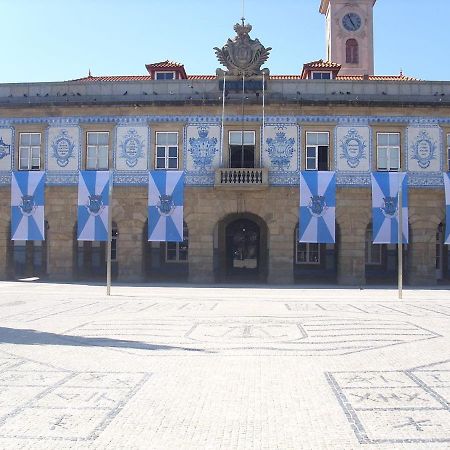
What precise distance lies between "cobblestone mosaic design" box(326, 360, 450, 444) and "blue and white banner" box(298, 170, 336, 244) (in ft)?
53.7

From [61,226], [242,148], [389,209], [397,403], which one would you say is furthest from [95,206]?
[397,403]

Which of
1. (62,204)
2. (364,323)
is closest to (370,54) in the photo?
(62,204)

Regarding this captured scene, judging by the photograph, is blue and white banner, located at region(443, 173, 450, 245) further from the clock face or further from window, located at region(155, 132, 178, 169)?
the clock face

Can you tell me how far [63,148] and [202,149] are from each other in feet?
21.1

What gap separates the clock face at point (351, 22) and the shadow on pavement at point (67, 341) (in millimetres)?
43864

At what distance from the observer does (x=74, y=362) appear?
8.46 meters

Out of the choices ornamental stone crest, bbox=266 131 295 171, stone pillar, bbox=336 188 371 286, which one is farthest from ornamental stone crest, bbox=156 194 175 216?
stone pillar, bbox=336 188 371 286

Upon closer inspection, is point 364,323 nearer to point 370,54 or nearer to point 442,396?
point 442,396

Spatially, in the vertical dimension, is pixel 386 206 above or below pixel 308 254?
above

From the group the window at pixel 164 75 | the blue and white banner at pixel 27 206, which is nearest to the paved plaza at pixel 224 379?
the blue and white banner at pixel 27 206

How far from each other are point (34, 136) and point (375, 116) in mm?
15559

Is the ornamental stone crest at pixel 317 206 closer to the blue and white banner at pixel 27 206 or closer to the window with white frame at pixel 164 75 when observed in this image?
the window with white frame at pixel 164 75

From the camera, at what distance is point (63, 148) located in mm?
26547

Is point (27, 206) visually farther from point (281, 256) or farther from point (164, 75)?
point (281, 256)
